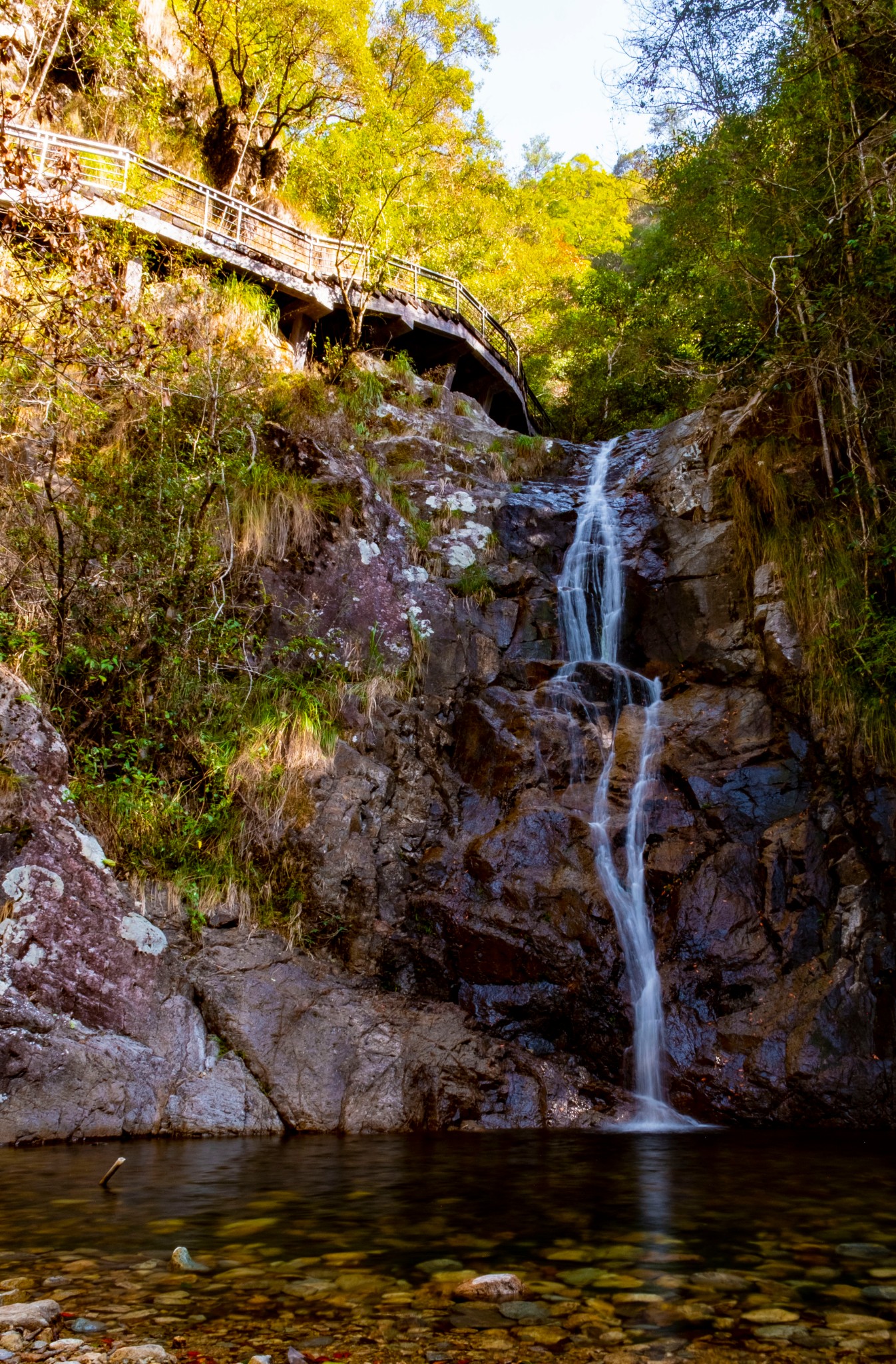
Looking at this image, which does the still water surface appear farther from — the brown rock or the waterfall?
the waterfall

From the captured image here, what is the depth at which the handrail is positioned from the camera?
13.2 meters

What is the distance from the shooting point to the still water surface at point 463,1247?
7.75 feet

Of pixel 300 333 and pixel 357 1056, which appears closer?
pixel 357 1056

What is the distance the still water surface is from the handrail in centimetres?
1139

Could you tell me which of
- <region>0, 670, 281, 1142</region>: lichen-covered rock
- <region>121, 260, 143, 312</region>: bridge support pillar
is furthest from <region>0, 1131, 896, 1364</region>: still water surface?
<region>121, 260, 143, 312</region>: bridge support pillar

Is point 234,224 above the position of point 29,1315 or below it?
above

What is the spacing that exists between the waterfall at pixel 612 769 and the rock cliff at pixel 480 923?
11 cm

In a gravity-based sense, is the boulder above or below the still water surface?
above

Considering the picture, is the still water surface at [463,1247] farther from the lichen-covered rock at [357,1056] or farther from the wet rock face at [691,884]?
the wet rock face at [691,884]

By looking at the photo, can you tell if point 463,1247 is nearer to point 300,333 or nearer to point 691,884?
point 691,884

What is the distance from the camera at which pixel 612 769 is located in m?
8.10

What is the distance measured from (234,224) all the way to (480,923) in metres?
14.7

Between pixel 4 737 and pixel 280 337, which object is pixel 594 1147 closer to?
pixel 4 737

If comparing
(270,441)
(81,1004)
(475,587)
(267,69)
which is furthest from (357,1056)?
(267,69)
